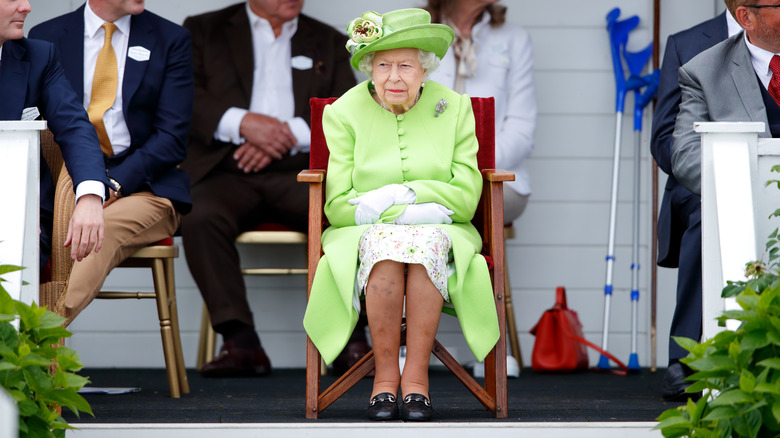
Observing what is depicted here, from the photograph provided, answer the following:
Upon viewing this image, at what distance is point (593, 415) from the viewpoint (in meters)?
3.14

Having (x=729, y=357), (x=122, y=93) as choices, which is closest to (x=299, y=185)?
(x=122, y=93)

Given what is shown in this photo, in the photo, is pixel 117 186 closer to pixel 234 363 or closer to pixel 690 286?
pixel 234 363

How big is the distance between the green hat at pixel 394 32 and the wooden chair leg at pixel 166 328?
42.5 inches

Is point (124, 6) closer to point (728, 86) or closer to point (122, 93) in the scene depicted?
point (122, 93)

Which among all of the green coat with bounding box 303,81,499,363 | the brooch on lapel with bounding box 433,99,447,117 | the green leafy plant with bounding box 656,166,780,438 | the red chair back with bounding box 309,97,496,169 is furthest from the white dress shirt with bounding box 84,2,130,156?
the green leafy plant with bounding box 656,166,780,438

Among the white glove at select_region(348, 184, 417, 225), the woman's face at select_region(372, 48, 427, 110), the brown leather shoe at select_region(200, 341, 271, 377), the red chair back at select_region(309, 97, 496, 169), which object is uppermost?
the woman's face at select_region(372, 48, 427, 110)

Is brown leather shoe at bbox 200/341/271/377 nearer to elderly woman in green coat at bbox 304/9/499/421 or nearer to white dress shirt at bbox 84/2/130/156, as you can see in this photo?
white dress shirt at bbox 84/2/130/156

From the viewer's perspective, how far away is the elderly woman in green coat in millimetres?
2959

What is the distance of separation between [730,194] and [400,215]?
2.94 ft

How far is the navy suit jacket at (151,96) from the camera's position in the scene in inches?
148

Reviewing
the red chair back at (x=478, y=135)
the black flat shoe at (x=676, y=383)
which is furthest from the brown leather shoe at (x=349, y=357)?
the black flat shoe at (x=676, y=383)

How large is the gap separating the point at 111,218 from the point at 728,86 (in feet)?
6.48

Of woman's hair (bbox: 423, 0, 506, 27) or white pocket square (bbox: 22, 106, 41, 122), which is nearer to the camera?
white pocket square (bbox: 22, 106, 41, 122)

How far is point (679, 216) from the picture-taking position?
3.71 meters
